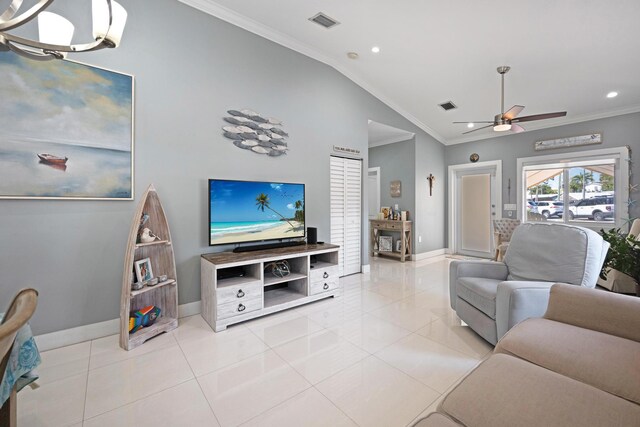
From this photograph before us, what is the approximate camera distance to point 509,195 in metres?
5.41

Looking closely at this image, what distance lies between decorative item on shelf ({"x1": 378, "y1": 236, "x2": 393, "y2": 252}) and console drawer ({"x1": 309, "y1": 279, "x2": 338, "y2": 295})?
8.93 ft

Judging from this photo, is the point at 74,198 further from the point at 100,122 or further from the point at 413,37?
the point at 413,37

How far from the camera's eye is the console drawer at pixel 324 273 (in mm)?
3213

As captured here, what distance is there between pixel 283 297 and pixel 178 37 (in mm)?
2926

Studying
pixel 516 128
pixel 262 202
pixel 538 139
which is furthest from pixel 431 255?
pixel 262 202

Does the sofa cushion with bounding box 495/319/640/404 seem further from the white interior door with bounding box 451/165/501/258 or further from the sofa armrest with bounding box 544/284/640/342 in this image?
the white interior door with bounding box 451/165/501/258

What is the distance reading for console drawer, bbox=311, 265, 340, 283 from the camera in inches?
126

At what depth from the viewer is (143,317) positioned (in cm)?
238

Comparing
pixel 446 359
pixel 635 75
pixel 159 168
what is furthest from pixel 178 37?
pixel 635 75

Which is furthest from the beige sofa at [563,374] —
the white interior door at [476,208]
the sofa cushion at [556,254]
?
the white interior door at [476,208]

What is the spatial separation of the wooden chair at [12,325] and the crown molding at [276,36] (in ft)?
9.90

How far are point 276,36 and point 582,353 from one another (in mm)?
3980

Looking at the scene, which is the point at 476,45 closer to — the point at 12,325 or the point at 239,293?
the point at 239,293

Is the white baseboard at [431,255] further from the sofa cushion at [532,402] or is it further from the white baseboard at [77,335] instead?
the white baseboard at [77,335]
